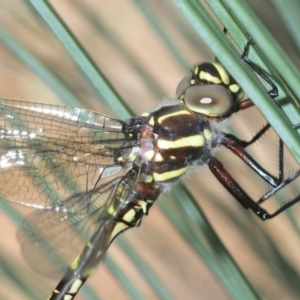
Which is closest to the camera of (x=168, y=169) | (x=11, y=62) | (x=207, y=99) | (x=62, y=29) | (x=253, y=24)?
(x=253, y=24)

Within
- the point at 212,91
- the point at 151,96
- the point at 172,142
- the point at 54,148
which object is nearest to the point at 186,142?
the point at 172,142

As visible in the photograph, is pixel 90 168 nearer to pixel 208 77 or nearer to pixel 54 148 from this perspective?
pixel 54 148

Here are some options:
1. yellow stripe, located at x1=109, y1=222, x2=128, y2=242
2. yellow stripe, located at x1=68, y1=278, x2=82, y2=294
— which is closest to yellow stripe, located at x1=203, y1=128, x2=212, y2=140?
yellow stripe, located at x1=109, y1=222, x2=128, y2=242

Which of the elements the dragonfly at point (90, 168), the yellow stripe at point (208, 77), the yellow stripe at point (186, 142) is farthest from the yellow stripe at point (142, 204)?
the yellow stripe at point (208, 77)

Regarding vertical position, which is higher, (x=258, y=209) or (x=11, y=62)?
(x=11, y=62)

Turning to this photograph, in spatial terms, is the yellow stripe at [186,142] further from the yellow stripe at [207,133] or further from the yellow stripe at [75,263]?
the yellow stripe at [75,263]

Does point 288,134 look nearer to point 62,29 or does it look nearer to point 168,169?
point 62,29

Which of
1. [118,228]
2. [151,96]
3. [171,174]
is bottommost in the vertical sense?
[118,228]

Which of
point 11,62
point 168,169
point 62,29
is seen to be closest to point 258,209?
point 168,169
